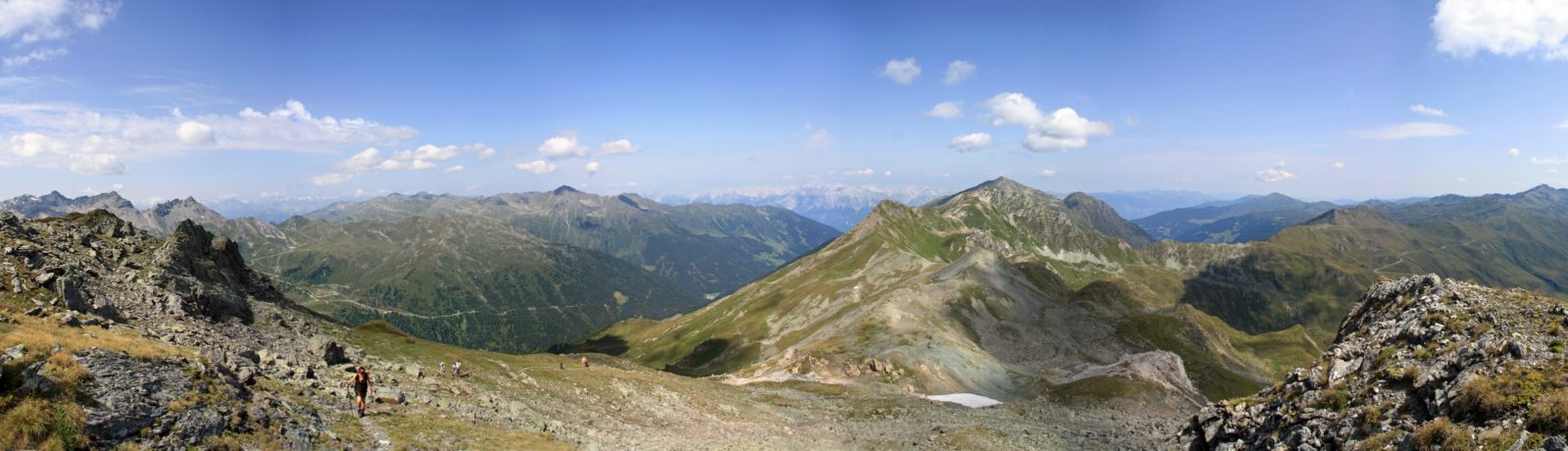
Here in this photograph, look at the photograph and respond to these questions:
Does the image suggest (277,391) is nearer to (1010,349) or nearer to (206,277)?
(206,277)

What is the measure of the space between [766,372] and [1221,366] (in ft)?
376

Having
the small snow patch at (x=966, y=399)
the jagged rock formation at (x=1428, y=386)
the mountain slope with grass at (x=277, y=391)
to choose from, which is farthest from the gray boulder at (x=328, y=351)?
the small snow patch at (x=966, y=399)

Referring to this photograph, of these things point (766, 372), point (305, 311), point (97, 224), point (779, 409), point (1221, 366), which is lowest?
point (1221, 366)

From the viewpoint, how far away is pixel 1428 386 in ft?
87.8

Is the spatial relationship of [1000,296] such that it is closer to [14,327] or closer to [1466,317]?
[1466,317]

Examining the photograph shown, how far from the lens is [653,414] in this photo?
2002 inches

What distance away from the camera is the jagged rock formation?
22.6 m

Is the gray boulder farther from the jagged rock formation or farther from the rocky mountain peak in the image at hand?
the jagged rock formation

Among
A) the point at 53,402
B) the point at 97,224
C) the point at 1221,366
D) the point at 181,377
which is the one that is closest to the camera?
the point at 53,402

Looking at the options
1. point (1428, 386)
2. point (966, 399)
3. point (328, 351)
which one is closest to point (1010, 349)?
point (966, 399)

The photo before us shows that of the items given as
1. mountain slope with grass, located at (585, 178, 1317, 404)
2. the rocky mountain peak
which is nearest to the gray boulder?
the rocky mountain peak

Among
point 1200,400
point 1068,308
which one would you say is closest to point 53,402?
point 1200,400

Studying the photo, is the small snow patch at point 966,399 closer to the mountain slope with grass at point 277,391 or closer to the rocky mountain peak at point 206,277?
the mountain slope with grass at point 277,391

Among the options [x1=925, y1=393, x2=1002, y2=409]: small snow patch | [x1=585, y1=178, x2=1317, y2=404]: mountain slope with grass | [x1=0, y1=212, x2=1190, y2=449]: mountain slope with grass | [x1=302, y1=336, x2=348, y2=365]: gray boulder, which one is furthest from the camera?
[x1=585, y1=178, x2=1317, y2=404]: mountain slope with grass
